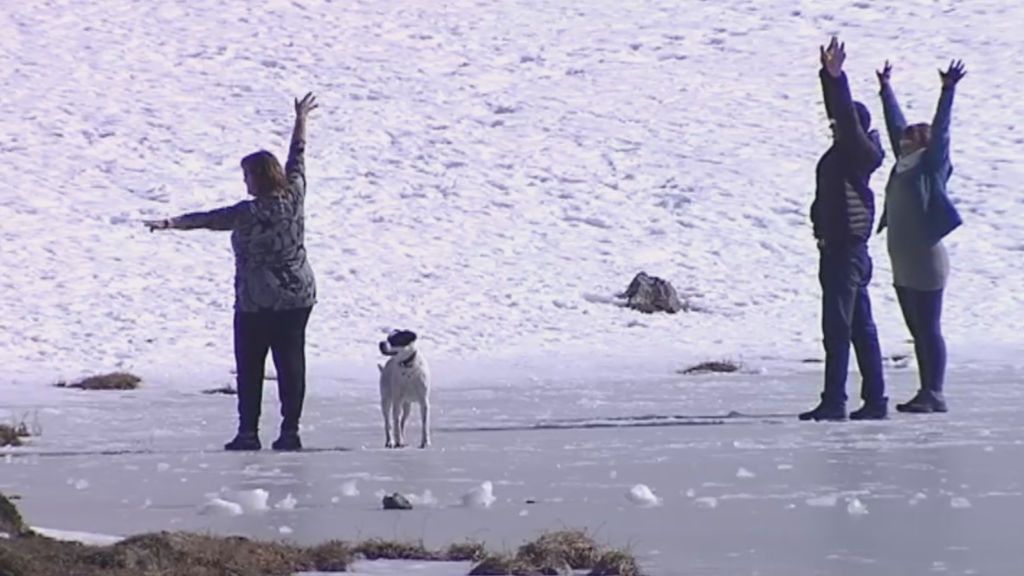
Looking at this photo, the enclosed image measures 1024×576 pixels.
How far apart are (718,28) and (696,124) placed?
487 centimetres

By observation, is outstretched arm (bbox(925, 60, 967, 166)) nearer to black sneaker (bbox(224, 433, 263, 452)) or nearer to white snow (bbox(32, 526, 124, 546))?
black sneaker (bbox(224, 433, 263, 452))

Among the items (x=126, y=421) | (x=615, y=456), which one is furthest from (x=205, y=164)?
(x=615, y=456)

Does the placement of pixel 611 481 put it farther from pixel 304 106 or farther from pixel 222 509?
pixel 304 106

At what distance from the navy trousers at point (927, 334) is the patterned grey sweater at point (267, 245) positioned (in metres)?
3.64

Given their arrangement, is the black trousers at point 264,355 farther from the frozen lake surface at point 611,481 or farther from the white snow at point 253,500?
the white snow at point 253,500

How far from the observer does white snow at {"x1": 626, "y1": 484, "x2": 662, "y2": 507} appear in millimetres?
7301

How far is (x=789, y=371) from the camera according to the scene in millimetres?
16672

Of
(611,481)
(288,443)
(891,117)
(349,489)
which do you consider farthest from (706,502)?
(891,117)

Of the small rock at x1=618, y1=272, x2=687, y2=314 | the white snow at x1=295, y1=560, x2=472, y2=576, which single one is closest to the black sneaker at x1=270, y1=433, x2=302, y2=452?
the white snow at x1=295, y1=560, x2=472, y2=576

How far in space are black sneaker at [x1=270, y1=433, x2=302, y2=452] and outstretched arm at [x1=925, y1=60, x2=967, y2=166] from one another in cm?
399

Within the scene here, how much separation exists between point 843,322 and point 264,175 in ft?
11.0

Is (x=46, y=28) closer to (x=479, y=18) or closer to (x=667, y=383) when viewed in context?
(x=479, y=18)

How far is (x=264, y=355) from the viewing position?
10.6m

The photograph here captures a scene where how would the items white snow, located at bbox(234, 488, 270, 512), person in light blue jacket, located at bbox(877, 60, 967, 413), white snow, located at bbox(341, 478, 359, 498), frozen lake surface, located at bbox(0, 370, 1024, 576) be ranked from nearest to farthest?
frozen lake surface, located at bbox(0, 370, 1024, 576), white snow, located at bbox(234, 488, 270, 512), white snow, located at bbox(341, 478, 359, 498), person in light blue jacket, located at bbox(877, 60, 967, 413)
